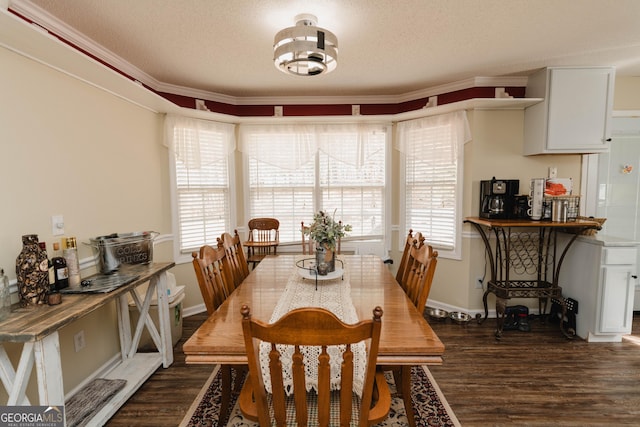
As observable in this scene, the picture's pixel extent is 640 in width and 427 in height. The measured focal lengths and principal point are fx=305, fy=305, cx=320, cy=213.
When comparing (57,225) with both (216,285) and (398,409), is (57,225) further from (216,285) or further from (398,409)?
(398,409)

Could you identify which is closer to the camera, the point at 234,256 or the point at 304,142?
the point at 234,256

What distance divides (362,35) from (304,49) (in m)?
0.78

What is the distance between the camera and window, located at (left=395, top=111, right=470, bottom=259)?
3359mm

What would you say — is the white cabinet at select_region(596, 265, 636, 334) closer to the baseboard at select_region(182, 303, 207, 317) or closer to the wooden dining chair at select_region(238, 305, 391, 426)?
the wooden dining chair at select_region(238, 305, 391, 426)

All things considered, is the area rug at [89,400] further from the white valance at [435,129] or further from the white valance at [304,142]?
the white valance at [435,129]

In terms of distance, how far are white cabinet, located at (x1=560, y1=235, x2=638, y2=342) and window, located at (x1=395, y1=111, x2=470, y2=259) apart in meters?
1.14

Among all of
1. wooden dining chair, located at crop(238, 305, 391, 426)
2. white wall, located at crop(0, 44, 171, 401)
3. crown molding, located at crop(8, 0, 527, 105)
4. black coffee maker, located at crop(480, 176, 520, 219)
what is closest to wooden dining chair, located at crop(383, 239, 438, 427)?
wooden dining chair, located at crop(238, 305, 391, 426)

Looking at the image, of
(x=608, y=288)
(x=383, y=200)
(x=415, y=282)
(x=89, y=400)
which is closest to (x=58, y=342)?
(x=89, y=400)

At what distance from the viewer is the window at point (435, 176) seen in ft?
11.0

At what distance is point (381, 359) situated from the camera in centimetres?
121

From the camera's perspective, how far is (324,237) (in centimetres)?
198

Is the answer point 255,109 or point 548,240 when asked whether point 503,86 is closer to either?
point 548,240

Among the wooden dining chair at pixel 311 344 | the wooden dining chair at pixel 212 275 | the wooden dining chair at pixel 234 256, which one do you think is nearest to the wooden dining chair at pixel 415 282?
the wooden dining chair at pixel 311 344

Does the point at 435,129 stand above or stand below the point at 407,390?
above
